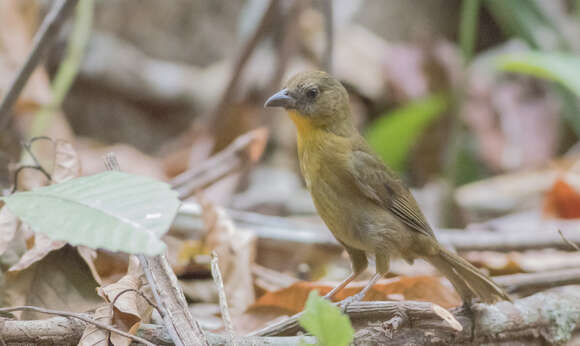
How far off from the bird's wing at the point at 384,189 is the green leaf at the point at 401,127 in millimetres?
2800

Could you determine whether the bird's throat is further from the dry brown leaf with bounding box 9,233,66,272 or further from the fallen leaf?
the fallen leaf

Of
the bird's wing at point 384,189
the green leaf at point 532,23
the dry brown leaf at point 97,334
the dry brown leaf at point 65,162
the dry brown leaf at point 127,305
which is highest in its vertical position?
the green leaf at point 532,23

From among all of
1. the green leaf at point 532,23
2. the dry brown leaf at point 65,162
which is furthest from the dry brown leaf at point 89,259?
the green leaf at point 532,23

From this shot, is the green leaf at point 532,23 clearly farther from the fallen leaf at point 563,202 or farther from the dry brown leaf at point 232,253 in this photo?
the dry brown leaf at point 232,253

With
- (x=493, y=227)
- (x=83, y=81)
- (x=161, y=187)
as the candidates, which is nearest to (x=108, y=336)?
(x=161, y=187)

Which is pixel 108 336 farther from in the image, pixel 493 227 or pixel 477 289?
pixel 493 227

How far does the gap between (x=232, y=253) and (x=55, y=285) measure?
1013 mm

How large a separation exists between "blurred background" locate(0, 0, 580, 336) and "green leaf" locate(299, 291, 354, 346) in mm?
2313

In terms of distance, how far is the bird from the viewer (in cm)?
323

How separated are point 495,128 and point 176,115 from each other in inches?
130

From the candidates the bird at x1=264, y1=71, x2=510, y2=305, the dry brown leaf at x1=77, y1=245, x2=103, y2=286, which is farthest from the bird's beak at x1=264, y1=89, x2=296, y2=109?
the dry brown leaf at x1=77, y1=245, x2=103, y2=286

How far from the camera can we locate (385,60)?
765cm

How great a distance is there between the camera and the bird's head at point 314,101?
3445 mm

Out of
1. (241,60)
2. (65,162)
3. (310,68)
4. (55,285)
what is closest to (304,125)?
(65,162)
